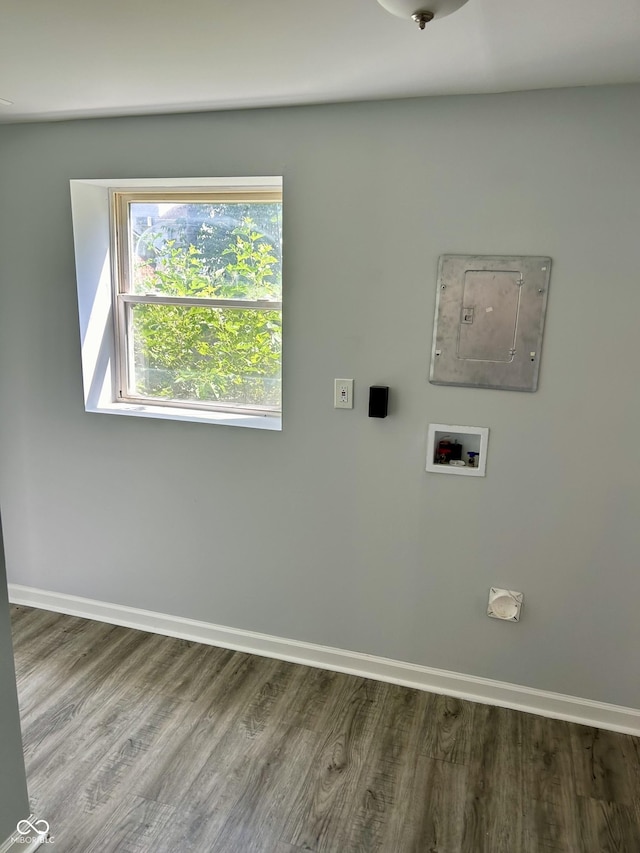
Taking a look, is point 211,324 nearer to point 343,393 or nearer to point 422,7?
point 343,393

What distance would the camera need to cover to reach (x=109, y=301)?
270cm

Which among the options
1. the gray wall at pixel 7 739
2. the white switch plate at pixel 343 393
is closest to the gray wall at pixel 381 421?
the white switch plate at pixel 343 393

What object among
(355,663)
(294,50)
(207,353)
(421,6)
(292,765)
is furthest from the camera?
(207,353)

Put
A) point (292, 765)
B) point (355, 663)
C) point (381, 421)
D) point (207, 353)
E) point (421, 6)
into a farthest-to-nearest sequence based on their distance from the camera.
Result: 1. point (207, 353)
2. point (355, 663)
3. point (381, 421)
4. point (292, 765)
5. point (421, 6)

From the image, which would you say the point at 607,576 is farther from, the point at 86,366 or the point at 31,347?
the point at 31,347

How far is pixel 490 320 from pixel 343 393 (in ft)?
2.01

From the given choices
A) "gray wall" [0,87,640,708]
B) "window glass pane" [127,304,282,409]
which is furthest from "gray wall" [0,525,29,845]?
"window glass pane" [127,304,282,409]

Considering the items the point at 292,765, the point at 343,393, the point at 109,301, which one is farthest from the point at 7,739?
the point at 109,301

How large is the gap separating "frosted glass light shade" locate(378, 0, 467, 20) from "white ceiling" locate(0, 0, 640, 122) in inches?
8.6

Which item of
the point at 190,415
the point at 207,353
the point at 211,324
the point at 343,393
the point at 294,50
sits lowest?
the point at 190,415

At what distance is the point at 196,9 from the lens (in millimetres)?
1363

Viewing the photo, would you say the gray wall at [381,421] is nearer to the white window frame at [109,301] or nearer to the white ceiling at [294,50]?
the white window frame at [109,301]

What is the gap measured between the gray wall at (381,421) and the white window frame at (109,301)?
0.06 meters

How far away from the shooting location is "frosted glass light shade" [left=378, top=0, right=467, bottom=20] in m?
1.11
